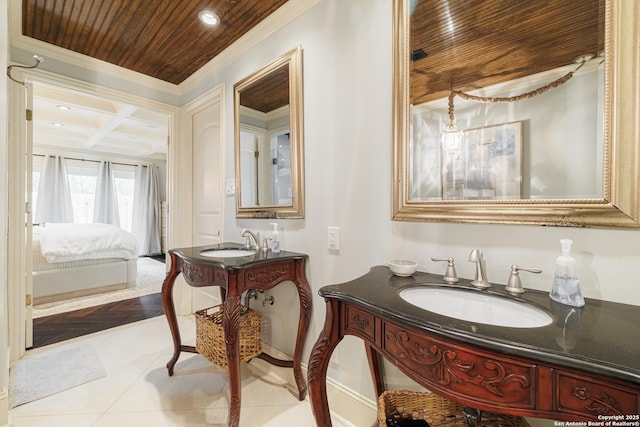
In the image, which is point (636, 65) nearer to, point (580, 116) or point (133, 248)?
point (580, 116)

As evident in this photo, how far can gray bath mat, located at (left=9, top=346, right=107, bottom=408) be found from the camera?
168cm

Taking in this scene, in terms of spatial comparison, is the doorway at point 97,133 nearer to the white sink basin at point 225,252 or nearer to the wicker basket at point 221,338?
the white sink basin at point 225,252

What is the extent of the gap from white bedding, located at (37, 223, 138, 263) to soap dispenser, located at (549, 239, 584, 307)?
452 centimetres

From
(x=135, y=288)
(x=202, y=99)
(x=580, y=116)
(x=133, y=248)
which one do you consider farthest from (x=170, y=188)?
(x=580, y=116)

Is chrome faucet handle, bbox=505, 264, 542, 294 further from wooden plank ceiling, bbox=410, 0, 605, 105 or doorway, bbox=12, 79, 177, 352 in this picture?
doorway, bbox=12, 79, 177, 352

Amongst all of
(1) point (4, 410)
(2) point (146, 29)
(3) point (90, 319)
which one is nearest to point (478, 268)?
(1) point (4, 410)

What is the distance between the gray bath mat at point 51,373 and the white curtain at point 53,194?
193 inches

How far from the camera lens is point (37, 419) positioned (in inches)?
57.8

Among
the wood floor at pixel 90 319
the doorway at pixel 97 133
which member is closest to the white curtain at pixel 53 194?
the doorway at pixel 97 133

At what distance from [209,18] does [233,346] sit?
6.71 ft

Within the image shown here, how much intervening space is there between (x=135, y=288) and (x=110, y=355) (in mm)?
2051

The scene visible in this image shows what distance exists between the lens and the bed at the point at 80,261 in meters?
3.23

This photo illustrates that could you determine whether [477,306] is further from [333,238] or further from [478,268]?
[333,238]

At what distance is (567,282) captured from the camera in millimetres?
817
